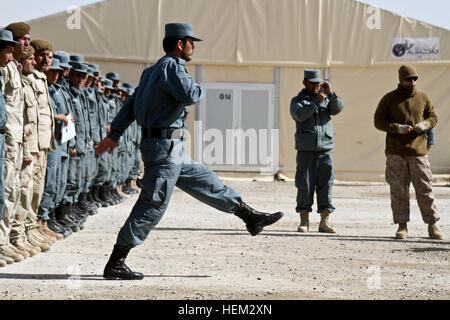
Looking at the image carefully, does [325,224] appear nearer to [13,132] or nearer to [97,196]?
[13,132]

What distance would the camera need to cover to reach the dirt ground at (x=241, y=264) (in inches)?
259

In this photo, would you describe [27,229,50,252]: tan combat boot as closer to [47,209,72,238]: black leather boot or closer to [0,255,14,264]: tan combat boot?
[0,255,14,264]: tan combat boot

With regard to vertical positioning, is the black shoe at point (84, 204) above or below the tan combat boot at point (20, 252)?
below

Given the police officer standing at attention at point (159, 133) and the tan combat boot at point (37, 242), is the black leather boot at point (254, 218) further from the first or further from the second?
the tan combat boot at point (37, 242)

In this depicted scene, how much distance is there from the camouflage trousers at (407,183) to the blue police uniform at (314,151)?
906 mm

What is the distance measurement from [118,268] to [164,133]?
107 centimetres

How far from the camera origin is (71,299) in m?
6.18

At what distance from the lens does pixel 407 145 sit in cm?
1012

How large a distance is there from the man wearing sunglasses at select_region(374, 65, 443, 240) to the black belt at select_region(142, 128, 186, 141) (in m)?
3.66

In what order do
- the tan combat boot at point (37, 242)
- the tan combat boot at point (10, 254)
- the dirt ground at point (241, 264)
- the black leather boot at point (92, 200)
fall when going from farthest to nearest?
the black leather boot at point (92, 200), the tan combat boot at point (37, 242), the tan combat boot at point (10, 254), the dirt ground at point (241, 264)

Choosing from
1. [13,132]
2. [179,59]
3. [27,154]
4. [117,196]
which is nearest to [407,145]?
[179,59]

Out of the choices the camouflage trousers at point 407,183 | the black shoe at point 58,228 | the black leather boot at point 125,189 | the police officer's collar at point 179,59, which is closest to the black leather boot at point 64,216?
the black shoe at point 58,228

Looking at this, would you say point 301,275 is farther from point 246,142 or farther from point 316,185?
point 246,142

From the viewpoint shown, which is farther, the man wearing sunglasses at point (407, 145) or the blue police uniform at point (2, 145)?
the man wearing sunglasses at point (407, 145)
